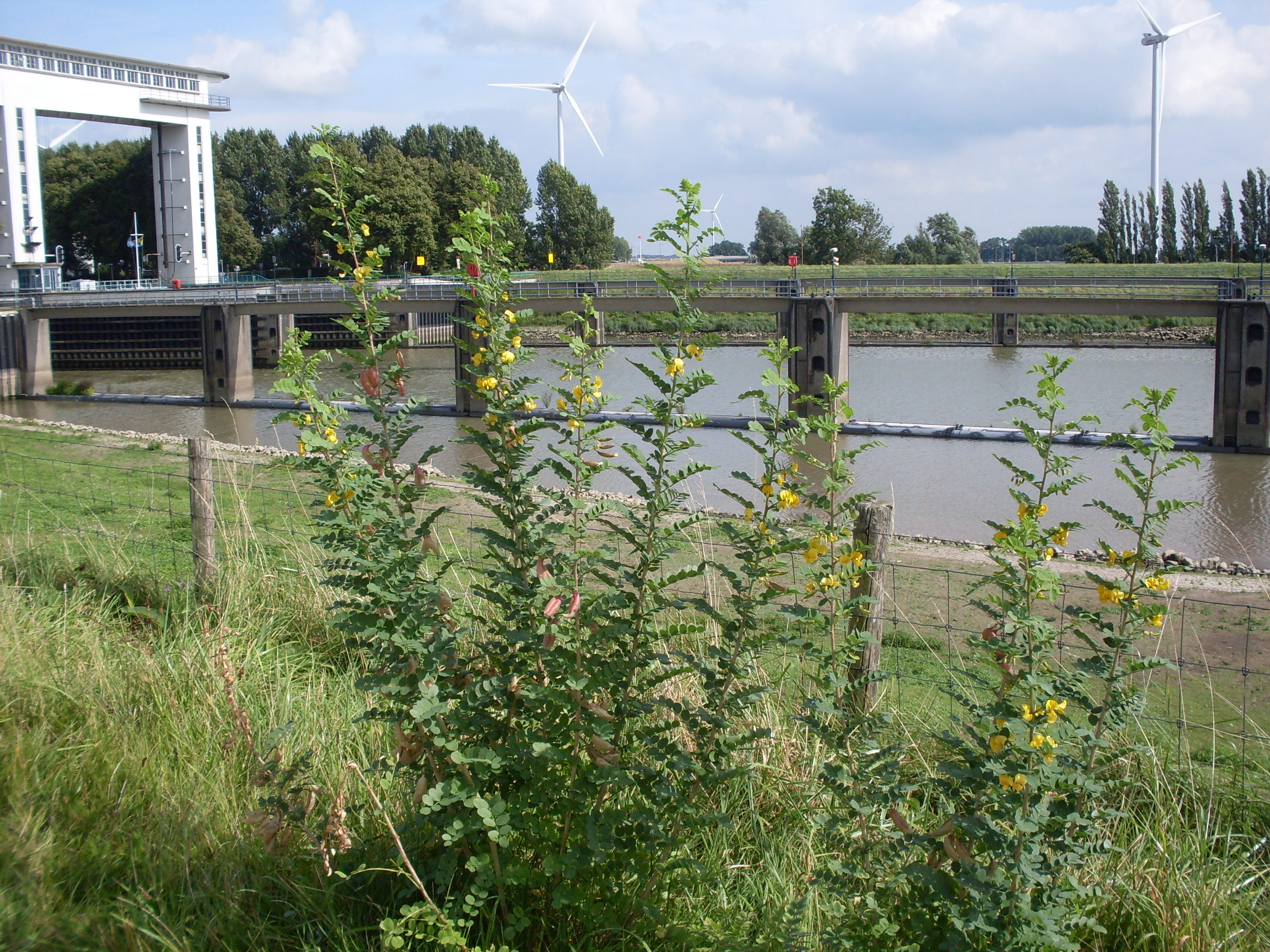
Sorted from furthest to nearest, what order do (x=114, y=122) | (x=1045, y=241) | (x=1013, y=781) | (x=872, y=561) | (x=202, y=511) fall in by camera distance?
(x=1045, y=241) < (x=114, y=122) < (x=202, y=511) < (x=872, y=561) < (x=1013, y=781)

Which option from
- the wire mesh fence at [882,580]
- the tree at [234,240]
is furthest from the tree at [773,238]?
the wire mesh fence at [882,580]

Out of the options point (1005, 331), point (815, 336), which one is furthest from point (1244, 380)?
point (1005, 331)

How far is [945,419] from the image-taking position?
123 feet

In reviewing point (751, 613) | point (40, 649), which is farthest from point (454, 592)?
point (751, 613)

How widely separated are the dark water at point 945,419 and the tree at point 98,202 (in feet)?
89.4

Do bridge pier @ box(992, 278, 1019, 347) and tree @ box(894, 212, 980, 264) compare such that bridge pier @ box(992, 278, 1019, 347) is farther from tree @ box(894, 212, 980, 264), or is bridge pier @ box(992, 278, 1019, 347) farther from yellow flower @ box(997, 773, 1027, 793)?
yellow flower @ box(997, 773, 1027, 793)

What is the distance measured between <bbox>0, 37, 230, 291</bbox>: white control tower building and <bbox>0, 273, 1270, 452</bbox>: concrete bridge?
39.7ft

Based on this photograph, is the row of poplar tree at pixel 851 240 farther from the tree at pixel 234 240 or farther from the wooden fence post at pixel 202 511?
the wooden fence post at pixel 202 511

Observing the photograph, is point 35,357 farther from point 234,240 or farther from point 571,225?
point 571,225

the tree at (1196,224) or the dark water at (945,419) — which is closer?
the dark water at (945,419)

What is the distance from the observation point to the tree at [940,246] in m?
94.4

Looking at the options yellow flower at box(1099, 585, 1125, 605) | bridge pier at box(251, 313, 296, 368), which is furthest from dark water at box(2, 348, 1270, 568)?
yellow flower at box(1099, 585, 1125, 605)

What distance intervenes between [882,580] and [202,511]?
4.48 meters

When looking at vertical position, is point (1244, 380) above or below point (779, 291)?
below
